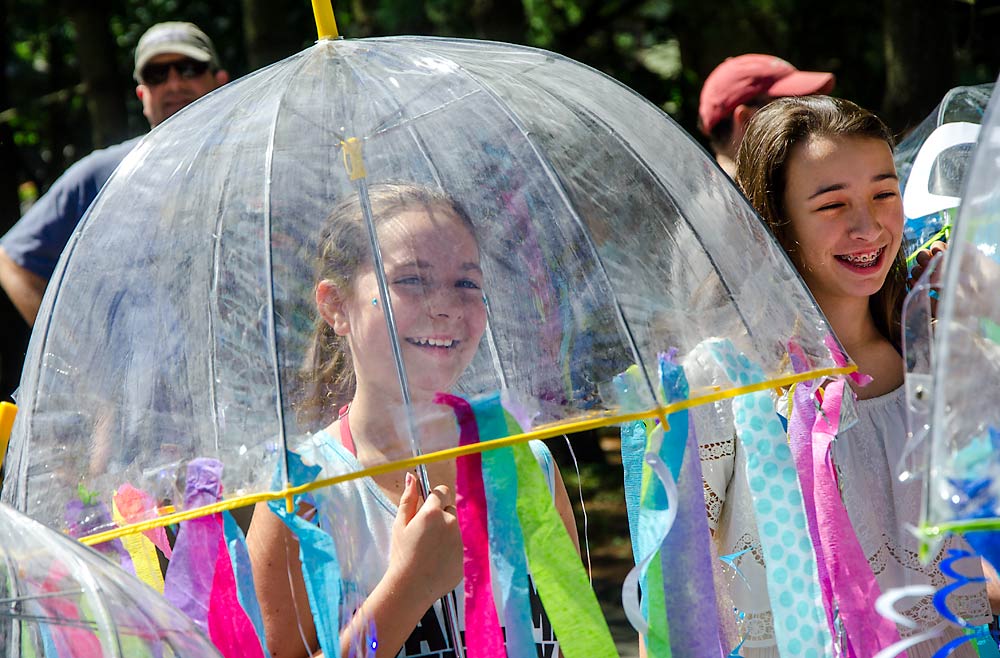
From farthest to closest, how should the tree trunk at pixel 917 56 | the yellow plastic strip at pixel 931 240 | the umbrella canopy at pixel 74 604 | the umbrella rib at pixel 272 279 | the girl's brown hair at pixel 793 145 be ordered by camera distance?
the tree trunk at pixel 917 56, the yellow plastic strip at pixel 931 240, the girl's brown hair at pixel 793 145, the umbrella rib at pixel 272 279, the umbrella canopy at pixel 74 604

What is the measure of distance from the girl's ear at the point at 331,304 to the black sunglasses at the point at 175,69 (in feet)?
9.48

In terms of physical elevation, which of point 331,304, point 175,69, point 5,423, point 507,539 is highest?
point 175,69

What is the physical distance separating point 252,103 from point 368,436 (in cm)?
64

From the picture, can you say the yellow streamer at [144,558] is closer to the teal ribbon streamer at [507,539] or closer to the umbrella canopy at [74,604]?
the umbrella canopy at [74,604]

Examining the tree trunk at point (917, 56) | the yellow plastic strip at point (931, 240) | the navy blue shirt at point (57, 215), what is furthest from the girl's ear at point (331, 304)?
the tree trunk at point (917, 56)

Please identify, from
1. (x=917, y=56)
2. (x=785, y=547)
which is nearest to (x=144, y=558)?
(x=785, y=547)

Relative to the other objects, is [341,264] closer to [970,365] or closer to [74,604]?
[74,604]

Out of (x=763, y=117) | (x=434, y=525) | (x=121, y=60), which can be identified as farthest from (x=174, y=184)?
(x=121, y=60)

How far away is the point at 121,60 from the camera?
539 inches

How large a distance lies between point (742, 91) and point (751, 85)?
4cm

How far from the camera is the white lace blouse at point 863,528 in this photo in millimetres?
2406

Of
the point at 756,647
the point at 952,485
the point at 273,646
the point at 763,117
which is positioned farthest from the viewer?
the point at 763,117

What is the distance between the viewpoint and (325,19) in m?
2.19

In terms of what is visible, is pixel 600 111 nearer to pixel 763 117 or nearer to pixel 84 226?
pixel 763 117
